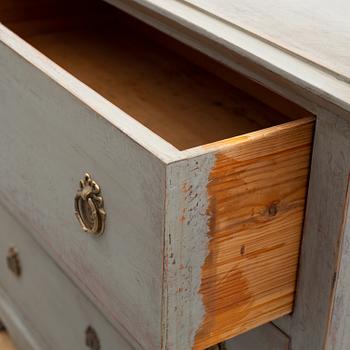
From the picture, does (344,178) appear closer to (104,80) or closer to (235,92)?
(235,92)

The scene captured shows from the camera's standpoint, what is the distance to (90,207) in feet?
2.39

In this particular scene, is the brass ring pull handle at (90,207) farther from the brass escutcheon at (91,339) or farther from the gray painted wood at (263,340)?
the brass escutcheon at (91,339)

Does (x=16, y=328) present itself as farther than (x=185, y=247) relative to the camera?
Yes

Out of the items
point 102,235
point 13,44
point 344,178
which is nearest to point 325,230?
point 344,178

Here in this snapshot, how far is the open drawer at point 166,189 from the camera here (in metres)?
0.62

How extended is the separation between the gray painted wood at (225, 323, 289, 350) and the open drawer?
51mm

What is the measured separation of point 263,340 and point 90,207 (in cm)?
23

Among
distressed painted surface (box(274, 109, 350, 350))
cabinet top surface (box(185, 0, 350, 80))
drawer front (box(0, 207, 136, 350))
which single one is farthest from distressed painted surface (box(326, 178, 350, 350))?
drawer front (box(0, 207, 136, 350))

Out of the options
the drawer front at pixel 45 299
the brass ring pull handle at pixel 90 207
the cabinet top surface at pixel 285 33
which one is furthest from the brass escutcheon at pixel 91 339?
the cabinet top surface at pixel 285 33

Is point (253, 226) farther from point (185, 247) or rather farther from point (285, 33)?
point (285, 33)

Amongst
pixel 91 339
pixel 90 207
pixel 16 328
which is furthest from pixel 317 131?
pixel 16 328

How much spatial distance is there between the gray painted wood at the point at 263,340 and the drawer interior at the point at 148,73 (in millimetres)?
199

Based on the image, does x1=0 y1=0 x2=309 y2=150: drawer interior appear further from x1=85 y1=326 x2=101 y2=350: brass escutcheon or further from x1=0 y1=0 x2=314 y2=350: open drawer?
x1=85 y1=326 x2=101 y2=350: brass escutcheon

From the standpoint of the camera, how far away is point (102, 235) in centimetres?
73
